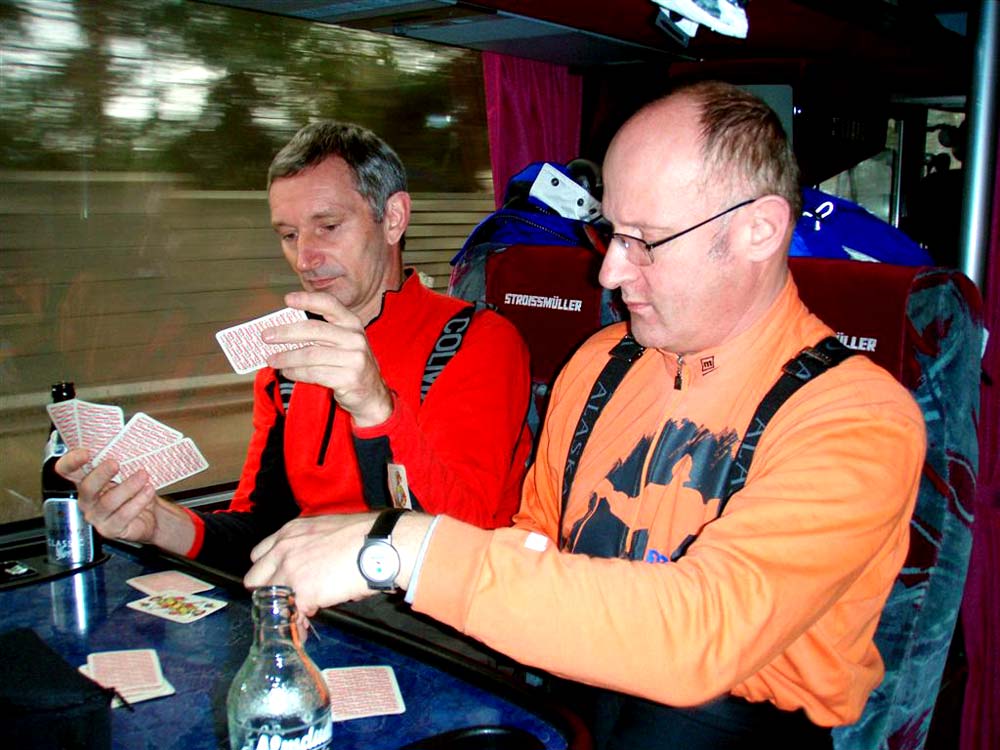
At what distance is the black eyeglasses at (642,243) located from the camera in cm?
149

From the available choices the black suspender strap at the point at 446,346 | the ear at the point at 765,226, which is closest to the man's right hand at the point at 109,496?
the black suspender strap at the point at 446,346

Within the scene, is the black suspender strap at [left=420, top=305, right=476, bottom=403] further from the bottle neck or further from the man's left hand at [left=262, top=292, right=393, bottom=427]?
the bottle neck

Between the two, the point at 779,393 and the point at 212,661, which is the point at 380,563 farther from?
the point at 779,393

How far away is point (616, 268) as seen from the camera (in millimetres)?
1570

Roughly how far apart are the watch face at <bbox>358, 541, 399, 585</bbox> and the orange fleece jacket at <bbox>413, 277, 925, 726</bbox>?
43mm

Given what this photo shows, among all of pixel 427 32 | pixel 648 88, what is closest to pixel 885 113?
pixel 648 88

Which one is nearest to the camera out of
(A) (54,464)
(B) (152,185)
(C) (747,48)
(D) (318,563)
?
(D) (318,563)

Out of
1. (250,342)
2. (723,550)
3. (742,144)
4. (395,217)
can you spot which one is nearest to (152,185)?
(395,217)

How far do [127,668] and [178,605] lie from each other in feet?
0.89

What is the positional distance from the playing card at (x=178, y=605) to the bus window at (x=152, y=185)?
1.00 m

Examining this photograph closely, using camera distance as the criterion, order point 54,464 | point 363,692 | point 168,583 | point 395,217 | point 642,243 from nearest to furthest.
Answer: point 363,692
point 642,243
point 168,583
point 54,464
point 395,217

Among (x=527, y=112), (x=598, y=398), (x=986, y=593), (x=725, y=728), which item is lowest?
(x=986, y=593)

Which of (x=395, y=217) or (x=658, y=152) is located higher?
(x=658, y=152)

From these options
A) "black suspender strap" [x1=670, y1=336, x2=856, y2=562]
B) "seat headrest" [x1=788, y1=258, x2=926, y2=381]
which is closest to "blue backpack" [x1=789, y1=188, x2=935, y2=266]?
"seat headrest" [x1=788, y1=258, x2=926, y2=381]
